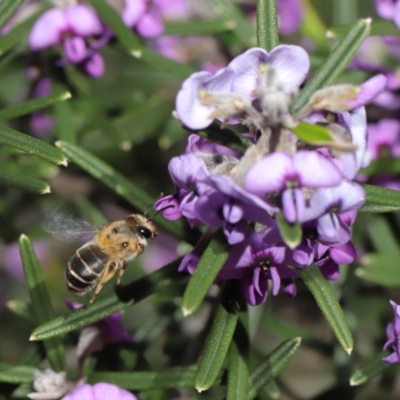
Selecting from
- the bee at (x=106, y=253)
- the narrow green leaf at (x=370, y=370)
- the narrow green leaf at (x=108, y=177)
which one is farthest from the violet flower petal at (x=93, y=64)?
the narrow green leaf at (x=370, y=370)

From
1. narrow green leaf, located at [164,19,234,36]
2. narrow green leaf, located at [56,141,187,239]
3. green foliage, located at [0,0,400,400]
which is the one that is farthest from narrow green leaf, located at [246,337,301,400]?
narrow green leaf, located at [164,19,234,36]

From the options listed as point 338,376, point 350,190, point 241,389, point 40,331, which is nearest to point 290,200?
point 350,190

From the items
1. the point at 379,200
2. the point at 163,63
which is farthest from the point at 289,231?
the point at 163,63

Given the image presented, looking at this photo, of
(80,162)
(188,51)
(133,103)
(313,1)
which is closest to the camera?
(80,162)

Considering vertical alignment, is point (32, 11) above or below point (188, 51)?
above

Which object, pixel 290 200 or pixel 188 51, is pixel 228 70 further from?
pixel 188 51

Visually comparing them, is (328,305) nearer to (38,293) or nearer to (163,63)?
(38,293)
